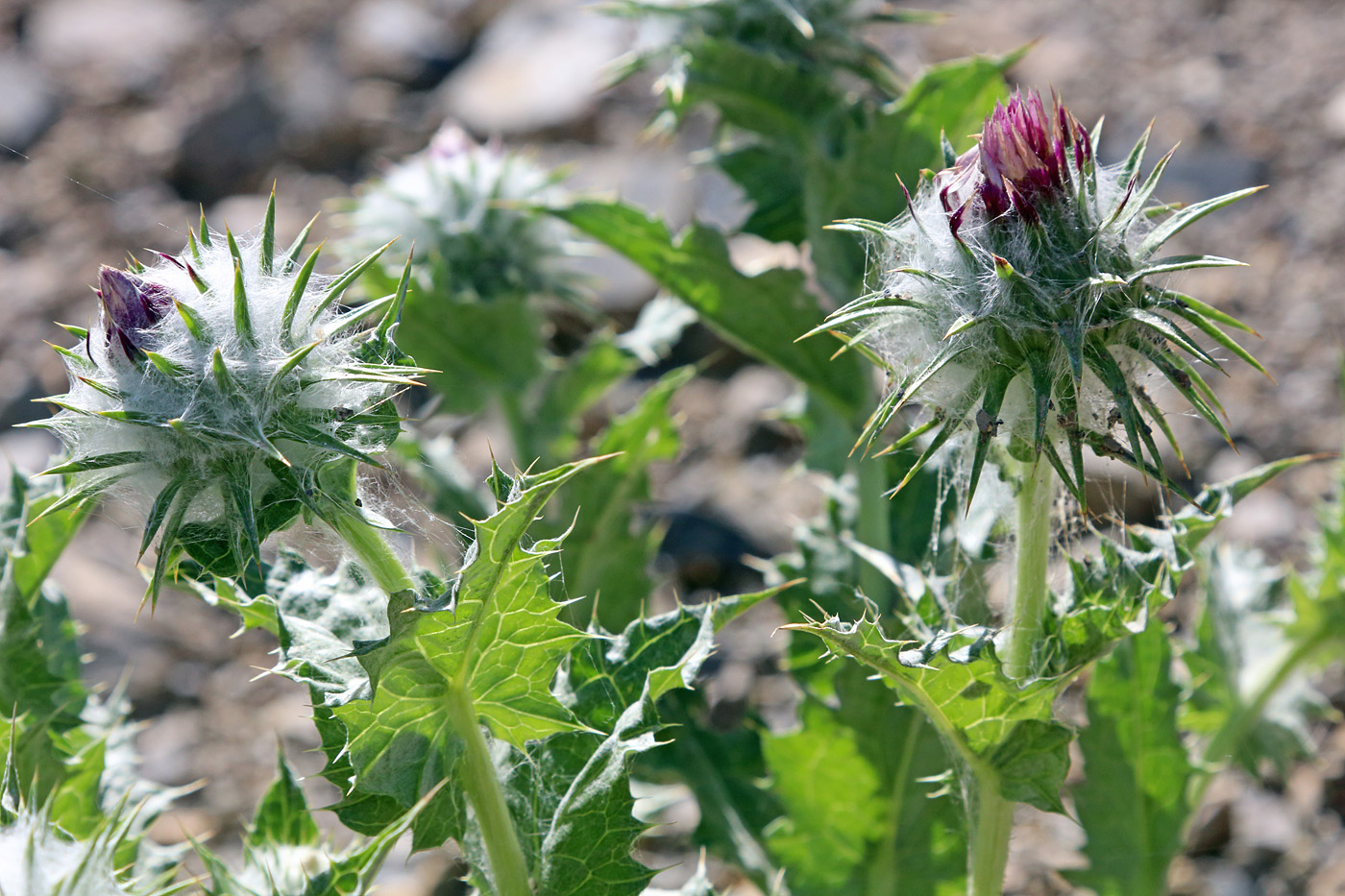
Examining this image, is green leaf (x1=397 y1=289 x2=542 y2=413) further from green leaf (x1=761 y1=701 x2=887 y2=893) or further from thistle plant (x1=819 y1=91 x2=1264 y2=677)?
thistle plant (x1=819 y1=91 x2=1264 y2=677)

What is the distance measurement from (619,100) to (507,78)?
0.68 metres

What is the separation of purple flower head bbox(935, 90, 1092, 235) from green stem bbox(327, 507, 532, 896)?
0.99 m

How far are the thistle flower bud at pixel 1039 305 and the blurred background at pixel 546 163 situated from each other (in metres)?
1.57

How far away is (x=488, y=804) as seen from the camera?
6.40 ft

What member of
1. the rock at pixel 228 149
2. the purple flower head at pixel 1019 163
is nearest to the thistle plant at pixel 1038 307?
the purple flower head at pixel 1019 163

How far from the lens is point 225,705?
14.9 ft

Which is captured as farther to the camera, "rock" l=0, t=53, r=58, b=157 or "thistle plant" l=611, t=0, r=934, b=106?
"rock" l=0, t=53, r=58, b=157

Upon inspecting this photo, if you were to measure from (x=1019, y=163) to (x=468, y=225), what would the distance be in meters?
2.00

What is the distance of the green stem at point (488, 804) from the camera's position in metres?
1.92

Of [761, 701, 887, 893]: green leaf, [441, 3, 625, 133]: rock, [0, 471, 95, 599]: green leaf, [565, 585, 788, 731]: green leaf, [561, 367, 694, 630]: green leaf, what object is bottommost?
[761, 701, 887, 893]: green leaf

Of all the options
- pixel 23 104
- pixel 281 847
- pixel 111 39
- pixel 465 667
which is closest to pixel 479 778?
pixel 465 667

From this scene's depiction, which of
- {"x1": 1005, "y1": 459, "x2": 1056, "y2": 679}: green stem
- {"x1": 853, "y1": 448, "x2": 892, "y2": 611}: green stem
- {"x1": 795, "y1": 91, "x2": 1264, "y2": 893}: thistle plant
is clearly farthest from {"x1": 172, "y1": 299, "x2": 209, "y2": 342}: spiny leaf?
{"x1": 853, "y1": 448, "x2": 892, "y2": 611}: green stem

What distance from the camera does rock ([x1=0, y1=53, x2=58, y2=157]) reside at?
669 cm

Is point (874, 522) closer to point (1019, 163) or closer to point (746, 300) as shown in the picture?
point (746, 300)
